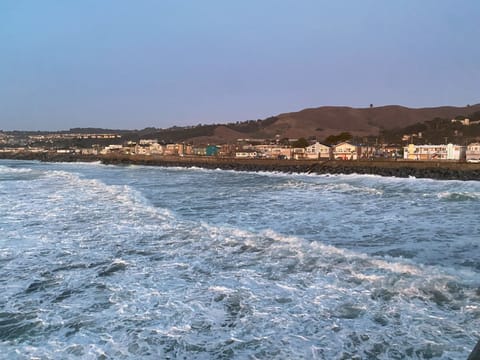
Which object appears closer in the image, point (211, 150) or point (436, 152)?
point (436, 152)

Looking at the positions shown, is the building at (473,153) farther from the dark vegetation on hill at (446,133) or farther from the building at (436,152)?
the dark vegetation on hill at (446,133)

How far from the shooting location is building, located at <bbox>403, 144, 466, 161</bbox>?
4784 centimetres

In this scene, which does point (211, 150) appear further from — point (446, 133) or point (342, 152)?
point (446, 133)

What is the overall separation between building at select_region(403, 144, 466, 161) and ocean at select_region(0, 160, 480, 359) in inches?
1653

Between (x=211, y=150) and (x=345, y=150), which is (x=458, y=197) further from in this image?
(x=211, y=150)

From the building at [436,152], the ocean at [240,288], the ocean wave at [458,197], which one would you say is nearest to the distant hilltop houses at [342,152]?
the building at [436,152]

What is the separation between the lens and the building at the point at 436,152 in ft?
157

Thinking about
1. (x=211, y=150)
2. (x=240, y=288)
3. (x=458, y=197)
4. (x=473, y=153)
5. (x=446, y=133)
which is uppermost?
(x=446, y=133)

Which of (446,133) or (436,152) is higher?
(446,133)

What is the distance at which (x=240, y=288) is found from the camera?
5.22 m

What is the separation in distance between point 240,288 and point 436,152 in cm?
5159

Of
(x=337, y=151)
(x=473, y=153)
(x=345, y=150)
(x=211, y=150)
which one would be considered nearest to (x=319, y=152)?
(x=337, y=151)

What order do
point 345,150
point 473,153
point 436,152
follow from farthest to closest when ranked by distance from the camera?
point 345,150, point 436,152, point 473,153

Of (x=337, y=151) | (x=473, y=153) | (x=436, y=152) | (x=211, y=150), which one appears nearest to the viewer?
(x=473, y=153)
